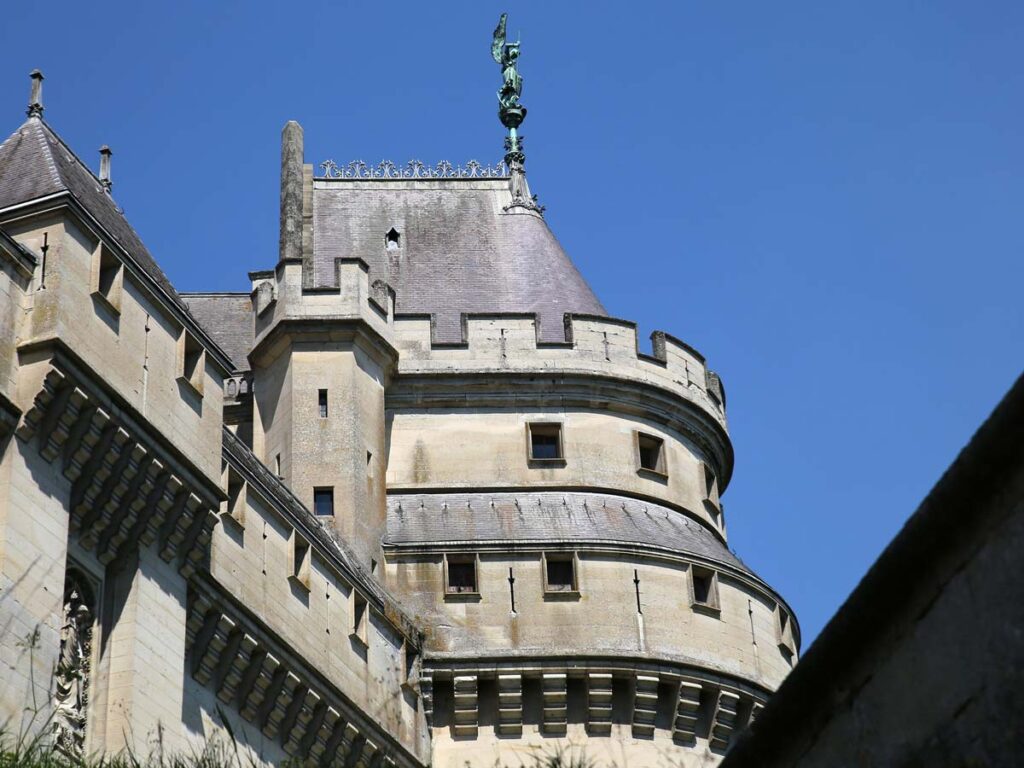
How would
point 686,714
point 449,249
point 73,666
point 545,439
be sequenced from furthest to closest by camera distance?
1. point 449,249
2. point 545,439
3. point 686,714
4. point 73,666

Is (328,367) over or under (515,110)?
under

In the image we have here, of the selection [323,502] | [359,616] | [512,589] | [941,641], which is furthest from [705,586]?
[941,641]

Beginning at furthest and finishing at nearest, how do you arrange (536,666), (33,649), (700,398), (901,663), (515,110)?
1. (515,110)
2. (700,398)
3. (536,666)
4. (33,649)
5. (901,663)

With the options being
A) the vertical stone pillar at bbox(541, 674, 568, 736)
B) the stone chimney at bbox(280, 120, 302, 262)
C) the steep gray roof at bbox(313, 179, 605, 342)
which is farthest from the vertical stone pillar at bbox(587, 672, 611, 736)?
the stone chimney at bbox(280, 120, 302, 262)

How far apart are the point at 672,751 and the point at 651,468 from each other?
16.3 ft

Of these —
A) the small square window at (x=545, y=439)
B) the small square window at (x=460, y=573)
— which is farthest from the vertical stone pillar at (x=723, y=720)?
the small square window at (x=545, y=439)

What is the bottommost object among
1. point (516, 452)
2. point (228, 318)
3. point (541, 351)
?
point (516, 452)

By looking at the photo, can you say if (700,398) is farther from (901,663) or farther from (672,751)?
(901,663)

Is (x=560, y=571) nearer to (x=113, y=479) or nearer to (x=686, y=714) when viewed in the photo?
(x=686, y=714)

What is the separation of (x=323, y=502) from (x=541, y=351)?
15.3ft

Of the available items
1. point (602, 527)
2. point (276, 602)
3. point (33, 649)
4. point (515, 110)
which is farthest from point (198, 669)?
point (515, 110)

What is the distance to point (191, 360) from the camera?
857 inches

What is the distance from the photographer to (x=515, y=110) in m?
40.6

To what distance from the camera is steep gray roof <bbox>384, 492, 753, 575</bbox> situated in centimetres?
2986
